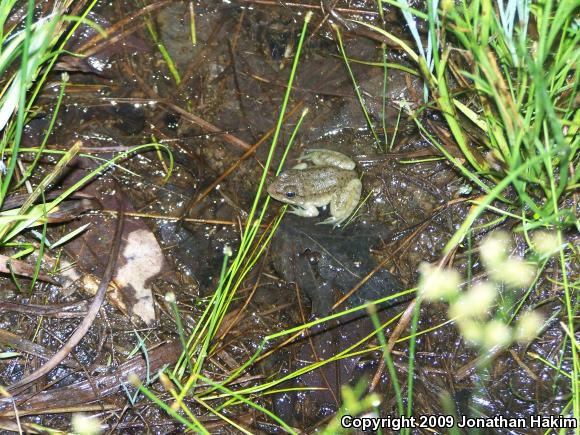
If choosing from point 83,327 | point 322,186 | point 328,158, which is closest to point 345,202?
point 322,186

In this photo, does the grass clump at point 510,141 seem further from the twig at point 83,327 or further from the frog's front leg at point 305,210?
the twig at point 83,327

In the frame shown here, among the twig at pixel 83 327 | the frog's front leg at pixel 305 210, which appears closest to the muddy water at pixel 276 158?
the frog's front leg at pixel 305 210

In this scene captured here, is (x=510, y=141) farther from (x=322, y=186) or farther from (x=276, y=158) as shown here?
(x=276, y=158)

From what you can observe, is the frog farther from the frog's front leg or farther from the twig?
the twig

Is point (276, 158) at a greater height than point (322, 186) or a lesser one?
greater

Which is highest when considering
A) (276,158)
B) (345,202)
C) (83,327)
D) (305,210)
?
(276,158)

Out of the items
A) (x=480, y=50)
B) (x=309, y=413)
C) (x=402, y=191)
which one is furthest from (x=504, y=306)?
(x=480, y=50)

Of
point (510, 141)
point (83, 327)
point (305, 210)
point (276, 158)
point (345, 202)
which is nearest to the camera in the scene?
point (510, 141)

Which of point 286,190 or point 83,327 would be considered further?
point 286,190
